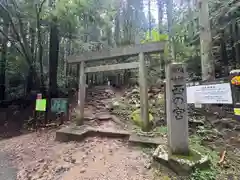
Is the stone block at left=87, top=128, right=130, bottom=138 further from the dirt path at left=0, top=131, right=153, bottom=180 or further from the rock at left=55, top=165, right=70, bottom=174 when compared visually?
the rock at left=55, top=165, right=70, bottom=174

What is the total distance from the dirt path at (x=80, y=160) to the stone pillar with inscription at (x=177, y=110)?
0.72m

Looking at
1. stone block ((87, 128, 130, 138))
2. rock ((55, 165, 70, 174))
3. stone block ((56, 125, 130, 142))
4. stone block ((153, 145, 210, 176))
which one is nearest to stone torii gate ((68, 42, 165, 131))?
stone block ((87, 128, 130, 138))

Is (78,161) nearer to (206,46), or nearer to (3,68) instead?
(206,46)

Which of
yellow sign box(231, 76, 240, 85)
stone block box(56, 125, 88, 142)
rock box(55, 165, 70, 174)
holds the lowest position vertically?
rock box(55, 165, 70, 174)

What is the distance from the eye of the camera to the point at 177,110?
2953mm

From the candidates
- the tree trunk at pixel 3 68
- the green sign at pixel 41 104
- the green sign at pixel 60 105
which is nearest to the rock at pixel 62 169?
the green sign at pixel 60 105

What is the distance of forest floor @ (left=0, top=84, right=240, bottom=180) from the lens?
2.89 m

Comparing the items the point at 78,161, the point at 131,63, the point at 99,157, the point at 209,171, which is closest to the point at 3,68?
the point at 131,63

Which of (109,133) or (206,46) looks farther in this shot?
(206,46)

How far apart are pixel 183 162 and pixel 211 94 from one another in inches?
73.3

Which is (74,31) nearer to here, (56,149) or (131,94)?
(131,94)

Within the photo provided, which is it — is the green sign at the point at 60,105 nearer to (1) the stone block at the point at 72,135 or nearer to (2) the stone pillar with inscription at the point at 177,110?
(1) the stone block at the point at 72,135

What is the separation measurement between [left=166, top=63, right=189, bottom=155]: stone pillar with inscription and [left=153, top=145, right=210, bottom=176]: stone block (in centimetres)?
13

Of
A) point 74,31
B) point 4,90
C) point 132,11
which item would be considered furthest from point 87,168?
point 132,11
